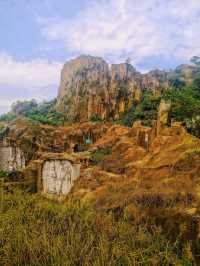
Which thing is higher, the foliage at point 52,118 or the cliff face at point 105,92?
the cliff face at point 105,92

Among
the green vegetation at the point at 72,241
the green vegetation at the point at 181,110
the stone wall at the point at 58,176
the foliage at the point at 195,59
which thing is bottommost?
the stone wall at the point at 58,176

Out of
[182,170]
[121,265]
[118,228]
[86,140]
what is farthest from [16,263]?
[86,140]

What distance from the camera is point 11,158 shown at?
22.8 m

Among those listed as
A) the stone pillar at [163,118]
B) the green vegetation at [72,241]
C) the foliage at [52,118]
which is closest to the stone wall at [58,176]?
the stone pillar at [163,118]

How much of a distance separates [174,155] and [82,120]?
2079 cm

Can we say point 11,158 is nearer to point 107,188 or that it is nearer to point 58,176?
point 58,176

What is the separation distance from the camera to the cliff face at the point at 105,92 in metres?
29.2

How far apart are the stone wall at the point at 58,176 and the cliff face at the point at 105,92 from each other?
12.5 meters

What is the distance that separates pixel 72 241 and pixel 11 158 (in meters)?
20.5

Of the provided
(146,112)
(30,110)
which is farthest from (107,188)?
(30,110)

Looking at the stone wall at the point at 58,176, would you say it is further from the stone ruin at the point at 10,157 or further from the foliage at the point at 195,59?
the foliage at the point at 195,59

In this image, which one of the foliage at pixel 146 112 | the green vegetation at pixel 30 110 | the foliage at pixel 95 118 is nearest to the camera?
the foliage at pixel 146 112

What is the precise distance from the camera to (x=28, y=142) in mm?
23094

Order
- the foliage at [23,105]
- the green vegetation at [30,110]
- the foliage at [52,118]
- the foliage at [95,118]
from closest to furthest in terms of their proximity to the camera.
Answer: the foliage at [95,118] < the foliage at [52,118] < the green vegetation at [30,110] < the foliage at [23,105]
